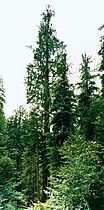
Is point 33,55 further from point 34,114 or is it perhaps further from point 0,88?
point 0,88

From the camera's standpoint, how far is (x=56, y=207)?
8516mm

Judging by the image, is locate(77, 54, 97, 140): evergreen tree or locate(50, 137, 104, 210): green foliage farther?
locate(77, 54, 97, 140): evergreen tree

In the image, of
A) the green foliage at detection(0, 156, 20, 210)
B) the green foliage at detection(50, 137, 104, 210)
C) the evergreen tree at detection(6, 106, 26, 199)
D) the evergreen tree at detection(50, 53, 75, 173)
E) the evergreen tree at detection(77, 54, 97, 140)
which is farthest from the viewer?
the evergreen tree at detection(6, 106, 26, 199)

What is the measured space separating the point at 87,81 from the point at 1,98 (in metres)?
11.5

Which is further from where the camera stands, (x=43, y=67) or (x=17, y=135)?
(x=17, y=135)

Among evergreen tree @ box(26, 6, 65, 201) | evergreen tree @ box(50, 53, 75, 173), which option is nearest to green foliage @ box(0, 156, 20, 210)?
evergreen tree @ box(26, 6, 65, 201)

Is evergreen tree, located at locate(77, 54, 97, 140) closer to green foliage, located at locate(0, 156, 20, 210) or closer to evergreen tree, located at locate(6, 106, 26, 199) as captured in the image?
green foliage, located at locate(0, 156, 20, 210)

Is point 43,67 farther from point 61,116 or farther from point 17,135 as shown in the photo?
point 17,135

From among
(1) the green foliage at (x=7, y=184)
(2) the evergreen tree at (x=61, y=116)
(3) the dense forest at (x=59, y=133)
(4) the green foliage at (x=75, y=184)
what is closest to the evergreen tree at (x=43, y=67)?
(3) the dense forest at (x=59, y=133)

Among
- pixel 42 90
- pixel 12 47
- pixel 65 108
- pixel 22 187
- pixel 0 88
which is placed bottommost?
pixel 22 187

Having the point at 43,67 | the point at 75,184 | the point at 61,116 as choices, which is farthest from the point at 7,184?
the point at 75,184

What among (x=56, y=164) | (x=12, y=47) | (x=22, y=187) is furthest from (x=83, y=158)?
(x=22, y=187)

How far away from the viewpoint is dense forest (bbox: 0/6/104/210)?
10.1m

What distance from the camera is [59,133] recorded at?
17.1 m
